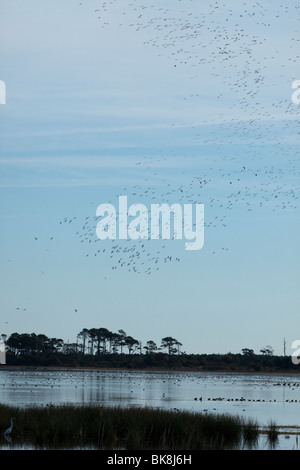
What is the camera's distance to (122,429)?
125ft

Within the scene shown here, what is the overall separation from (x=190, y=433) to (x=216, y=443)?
165 cm

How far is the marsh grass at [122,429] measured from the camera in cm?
3531

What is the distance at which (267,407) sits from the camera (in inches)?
2749

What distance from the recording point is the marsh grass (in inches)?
1390
